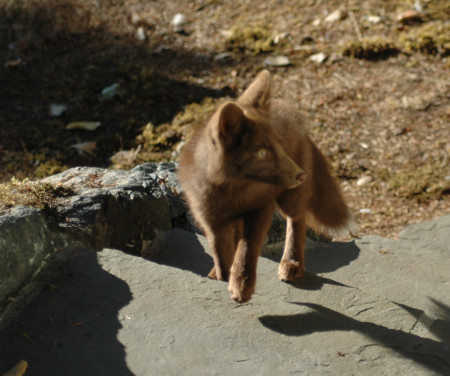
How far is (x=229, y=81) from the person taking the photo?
858 cm

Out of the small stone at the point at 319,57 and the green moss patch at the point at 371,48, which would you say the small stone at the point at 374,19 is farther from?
the small stone at the point at 319,57

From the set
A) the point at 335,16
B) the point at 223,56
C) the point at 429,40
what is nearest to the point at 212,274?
the point at 223,56

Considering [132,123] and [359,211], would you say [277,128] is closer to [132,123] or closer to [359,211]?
[359,211]

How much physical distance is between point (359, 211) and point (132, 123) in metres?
3.76

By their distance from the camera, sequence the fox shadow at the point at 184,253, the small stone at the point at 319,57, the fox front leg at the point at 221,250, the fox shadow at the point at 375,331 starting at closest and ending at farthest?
the fox shadow at the point at 375,331, the fox front leg at the point at 221,250, the fox shadow at the point at 184,253, the small stone at the point at 319,57

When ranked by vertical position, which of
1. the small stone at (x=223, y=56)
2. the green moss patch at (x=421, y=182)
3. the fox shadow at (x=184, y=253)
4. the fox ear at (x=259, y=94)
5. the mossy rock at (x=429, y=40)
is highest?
the fox ear at (x=259, y=94)

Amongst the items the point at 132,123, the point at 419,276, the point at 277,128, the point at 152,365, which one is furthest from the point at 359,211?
the point at 152,365

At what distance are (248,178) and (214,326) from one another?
98 cm

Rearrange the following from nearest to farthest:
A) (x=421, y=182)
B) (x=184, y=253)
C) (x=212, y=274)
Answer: (x=212, y=274) < (x=184, y=253) < (x=421, y=182)

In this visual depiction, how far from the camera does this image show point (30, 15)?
387 inches

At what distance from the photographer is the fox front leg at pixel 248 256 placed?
3.37 meters

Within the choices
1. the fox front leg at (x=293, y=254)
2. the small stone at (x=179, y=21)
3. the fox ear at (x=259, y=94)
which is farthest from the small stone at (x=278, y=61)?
the fox ear at (x=259, y=94)

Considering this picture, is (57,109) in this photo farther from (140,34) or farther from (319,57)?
(319,57)

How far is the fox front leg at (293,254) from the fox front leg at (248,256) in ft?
1.68
